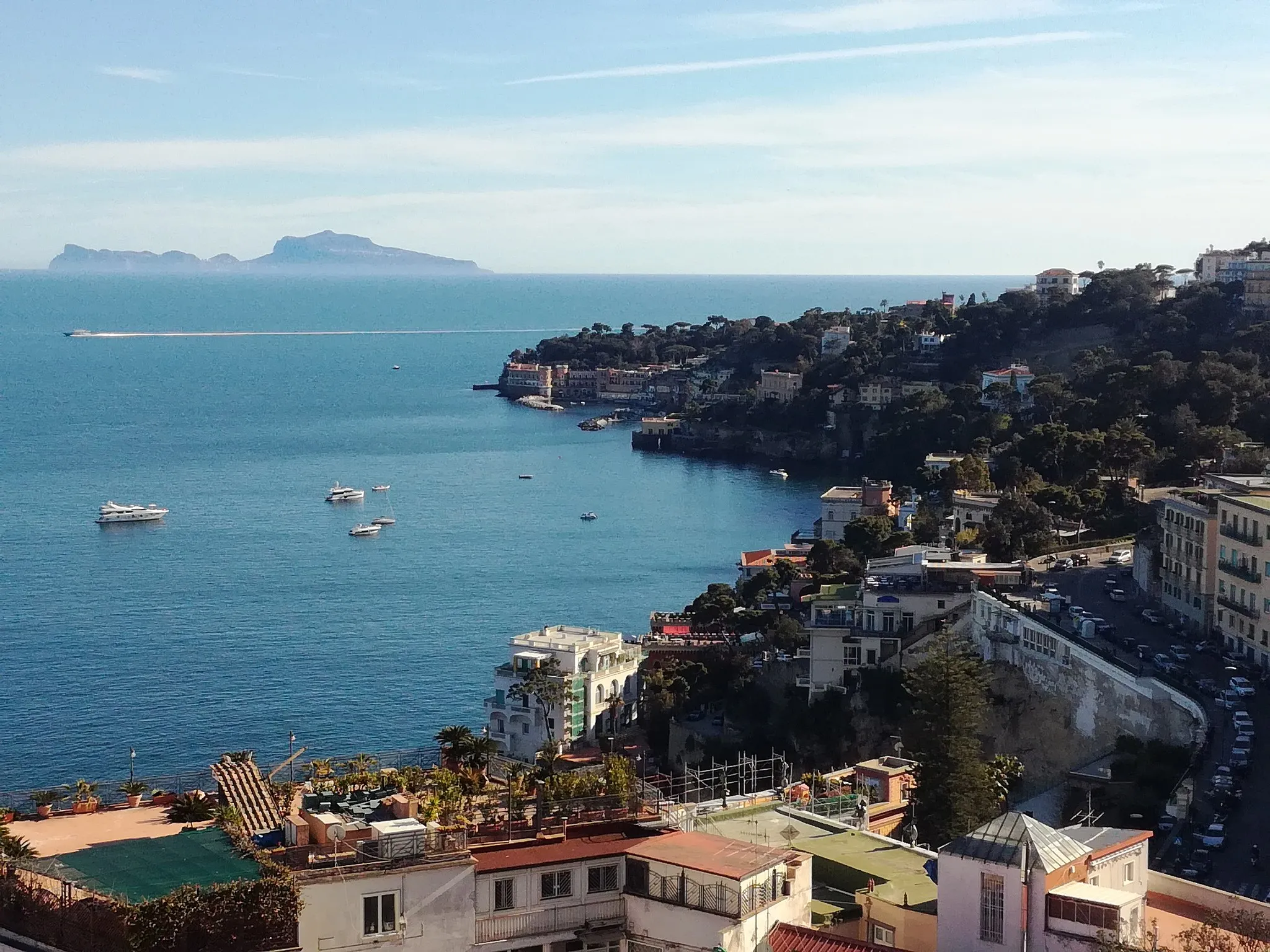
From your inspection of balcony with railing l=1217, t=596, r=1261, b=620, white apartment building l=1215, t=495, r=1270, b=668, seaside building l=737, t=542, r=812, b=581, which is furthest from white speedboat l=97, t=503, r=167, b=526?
balcony with railing l=1217, t=596, r=1261, b=620

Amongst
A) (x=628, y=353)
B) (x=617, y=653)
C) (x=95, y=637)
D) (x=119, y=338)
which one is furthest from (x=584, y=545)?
(x=119, y=338)

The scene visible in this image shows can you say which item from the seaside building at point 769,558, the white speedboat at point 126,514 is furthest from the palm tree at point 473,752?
the white speedboat at point 126,514

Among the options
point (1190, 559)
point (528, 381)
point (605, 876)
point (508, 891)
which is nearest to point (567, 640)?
point (1190, 559)

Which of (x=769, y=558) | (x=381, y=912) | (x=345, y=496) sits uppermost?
(x=381, y=912)

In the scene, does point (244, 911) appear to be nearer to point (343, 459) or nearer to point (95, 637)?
point (95, 637)

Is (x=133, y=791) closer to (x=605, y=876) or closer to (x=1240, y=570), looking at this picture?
(x=605, y=876)
